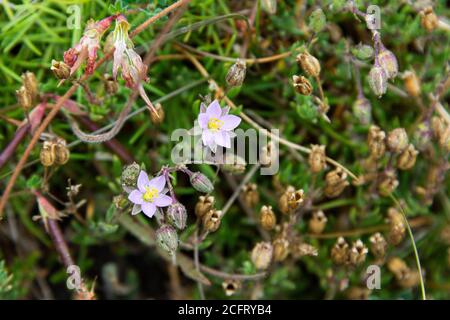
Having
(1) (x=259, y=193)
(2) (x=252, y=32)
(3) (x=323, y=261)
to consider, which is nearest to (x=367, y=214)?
(3) (x=323, y=261)

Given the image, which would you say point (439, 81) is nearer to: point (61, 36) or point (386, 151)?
point (386, 151)

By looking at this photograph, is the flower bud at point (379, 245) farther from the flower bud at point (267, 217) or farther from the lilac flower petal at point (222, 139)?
the lilac flower petal at point (222, 139)

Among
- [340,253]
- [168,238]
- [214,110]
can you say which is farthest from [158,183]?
[340,253]

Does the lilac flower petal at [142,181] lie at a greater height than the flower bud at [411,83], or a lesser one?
greater

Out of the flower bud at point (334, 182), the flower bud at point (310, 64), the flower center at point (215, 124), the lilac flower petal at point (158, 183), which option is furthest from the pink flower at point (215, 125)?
the flower bud at point (334, 182)

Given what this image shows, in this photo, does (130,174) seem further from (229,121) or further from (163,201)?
(229,121)

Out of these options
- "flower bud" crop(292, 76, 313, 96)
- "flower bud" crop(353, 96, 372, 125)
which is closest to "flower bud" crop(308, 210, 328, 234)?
"flower bud" crop(353, 96, 372, 125)
